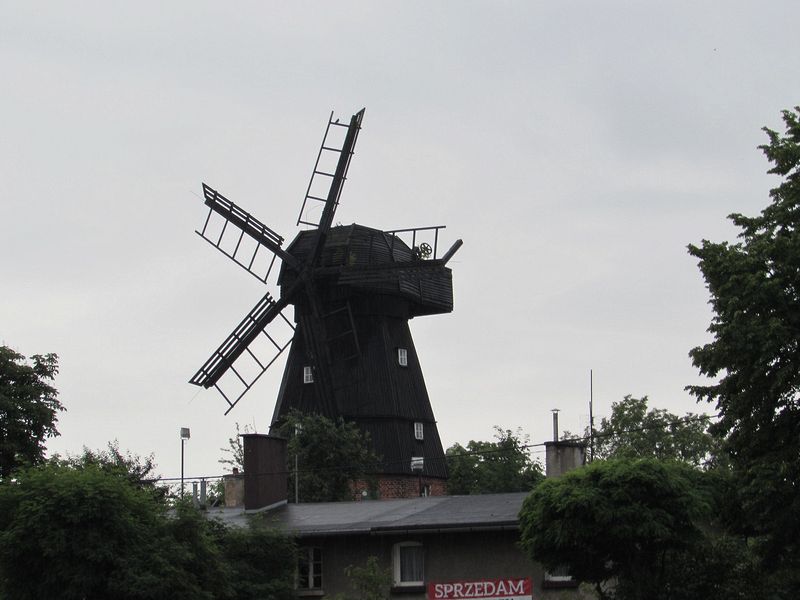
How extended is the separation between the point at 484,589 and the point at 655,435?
51586 millimetres

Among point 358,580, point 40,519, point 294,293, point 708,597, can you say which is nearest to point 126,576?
point 40,519

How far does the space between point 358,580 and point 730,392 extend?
38.9 ft

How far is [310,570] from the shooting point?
40.9 m

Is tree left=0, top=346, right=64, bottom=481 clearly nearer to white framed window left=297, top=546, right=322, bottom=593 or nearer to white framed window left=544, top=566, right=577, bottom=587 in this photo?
white framed window left=297, top=546, right=322, bottom=593

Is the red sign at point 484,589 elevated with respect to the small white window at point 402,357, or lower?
lower

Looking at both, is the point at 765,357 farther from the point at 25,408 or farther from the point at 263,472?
the point at 25,408

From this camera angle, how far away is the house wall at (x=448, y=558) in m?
38.1

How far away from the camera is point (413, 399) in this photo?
6438 centimetres

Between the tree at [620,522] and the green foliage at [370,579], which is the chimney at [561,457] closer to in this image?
the green foliage at [370,579]

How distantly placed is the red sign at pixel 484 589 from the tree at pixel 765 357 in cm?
789

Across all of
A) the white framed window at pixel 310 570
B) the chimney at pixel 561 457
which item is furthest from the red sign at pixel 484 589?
the chimney at pixel 561 457

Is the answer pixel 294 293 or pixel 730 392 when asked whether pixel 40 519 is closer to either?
pixel 730 392

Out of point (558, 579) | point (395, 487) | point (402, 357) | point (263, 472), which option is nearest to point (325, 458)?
point (395, 487)

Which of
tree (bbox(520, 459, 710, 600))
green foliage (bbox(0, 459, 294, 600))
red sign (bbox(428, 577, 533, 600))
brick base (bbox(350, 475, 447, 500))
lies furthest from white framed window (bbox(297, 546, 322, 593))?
brick base (bbox(350, 475, 447, 500))
